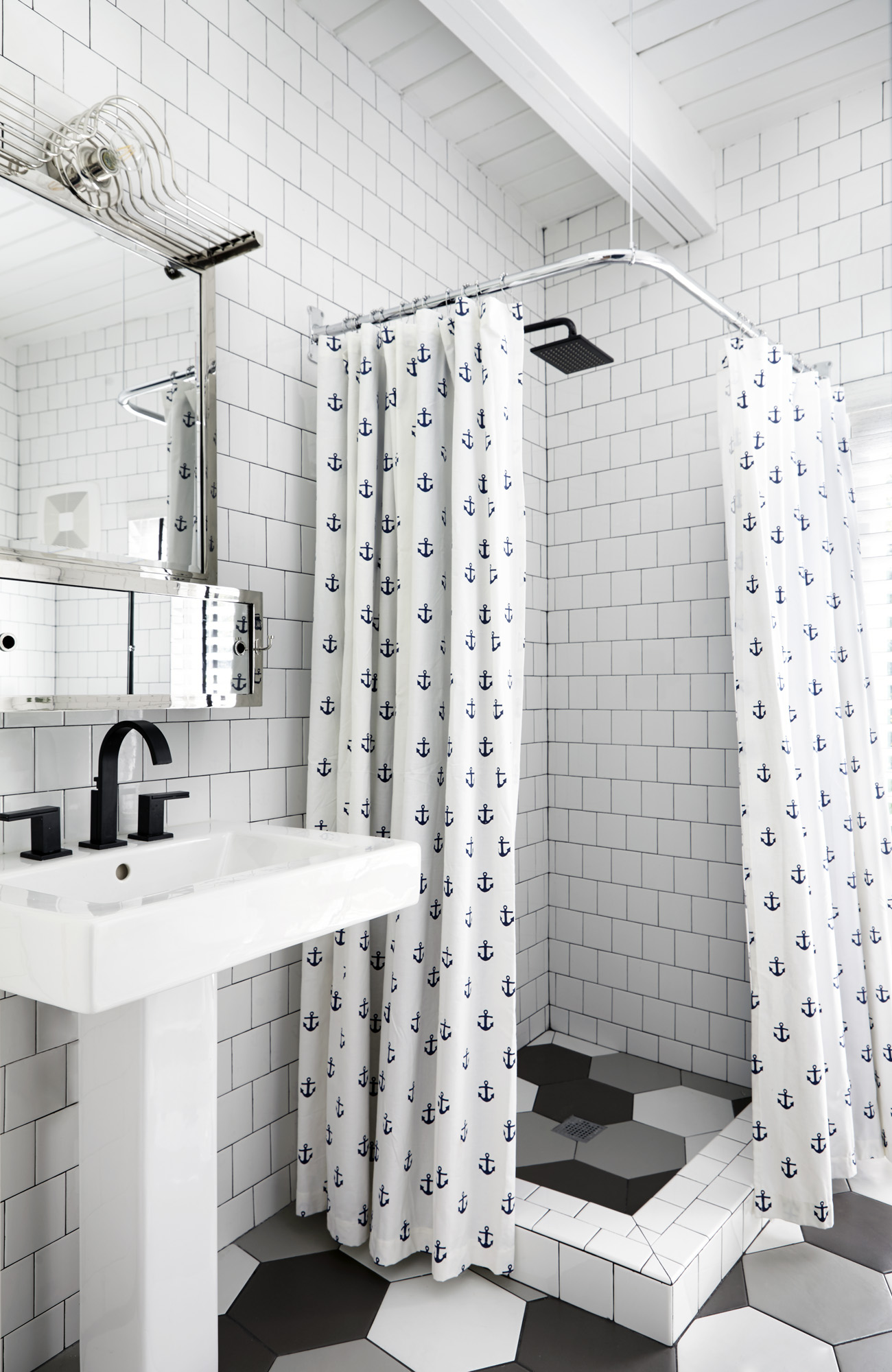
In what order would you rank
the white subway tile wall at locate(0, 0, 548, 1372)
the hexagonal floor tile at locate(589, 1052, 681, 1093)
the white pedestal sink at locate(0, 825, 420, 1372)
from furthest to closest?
the hexagonal floor tile at locate(589, 1052, 681, 1093)
the white subway tile wall at locate(0, 0, 548, 1372)
the white pedestal sink at locate(0, 825, 420, 1372)

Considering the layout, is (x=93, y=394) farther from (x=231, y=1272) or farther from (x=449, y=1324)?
(x=449, y=1324)

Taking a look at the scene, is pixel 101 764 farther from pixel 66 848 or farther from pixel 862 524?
pixel 862 524

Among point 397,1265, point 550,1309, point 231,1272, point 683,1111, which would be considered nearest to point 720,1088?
point 683,1111

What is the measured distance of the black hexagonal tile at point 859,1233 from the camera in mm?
1764

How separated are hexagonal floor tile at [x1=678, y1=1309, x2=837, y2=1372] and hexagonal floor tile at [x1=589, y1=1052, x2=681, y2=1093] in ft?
2.78

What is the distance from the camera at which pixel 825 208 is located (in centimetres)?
237

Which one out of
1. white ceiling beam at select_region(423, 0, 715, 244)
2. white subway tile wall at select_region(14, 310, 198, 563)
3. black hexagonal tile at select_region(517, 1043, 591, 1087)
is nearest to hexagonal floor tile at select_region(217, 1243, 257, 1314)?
black hexagonal tile at select_region(517, 1043, 591, 1087)

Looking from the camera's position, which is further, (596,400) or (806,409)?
(596,400)

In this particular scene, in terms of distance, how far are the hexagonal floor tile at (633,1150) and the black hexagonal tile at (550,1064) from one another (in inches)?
12.4

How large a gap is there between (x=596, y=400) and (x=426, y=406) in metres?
1.27

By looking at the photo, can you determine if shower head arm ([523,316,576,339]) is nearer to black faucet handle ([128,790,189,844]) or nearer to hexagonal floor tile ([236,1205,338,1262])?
black faucet handle ([128,790,189,844])

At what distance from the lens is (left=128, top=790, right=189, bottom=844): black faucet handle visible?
4.96 ft

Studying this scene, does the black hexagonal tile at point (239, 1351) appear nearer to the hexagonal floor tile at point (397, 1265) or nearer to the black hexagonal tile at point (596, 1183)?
the hexagonal floor tile at point (397, 1265)

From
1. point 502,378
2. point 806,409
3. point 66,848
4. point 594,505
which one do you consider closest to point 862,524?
point 806,409
